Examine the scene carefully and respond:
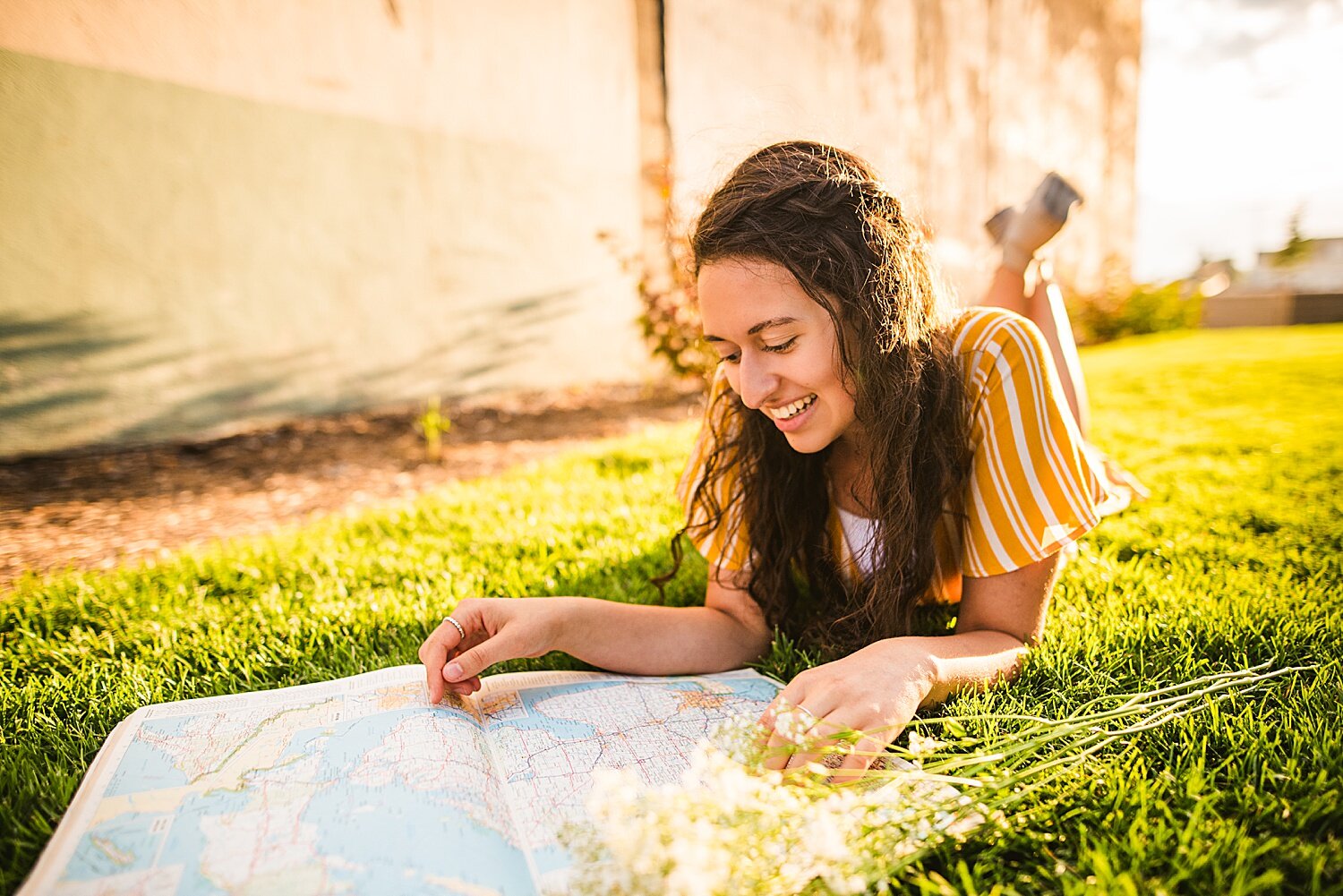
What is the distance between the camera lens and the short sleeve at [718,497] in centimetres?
210

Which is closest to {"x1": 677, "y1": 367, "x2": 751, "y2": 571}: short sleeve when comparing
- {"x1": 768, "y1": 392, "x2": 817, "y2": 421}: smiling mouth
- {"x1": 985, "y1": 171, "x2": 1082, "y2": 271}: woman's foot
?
{"x1": 768, "y1": 392, "x2": 817, "y2": 421}: smiling mouth

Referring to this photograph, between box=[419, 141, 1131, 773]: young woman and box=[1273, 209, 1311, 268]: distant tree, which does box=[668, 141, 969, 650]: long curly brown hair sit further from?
box=[1273, 209, 1311, 268]: distant tree

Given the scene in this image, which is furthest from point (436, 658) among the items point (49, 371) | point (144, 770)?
point (49, 371)

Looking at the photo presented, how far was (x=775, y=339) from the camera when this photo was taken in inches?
65.8

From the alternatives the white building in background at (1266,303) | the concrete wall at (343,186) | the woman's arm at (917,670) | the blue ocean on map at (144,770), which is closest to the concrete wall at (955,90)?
the concrete wall at (343,186)

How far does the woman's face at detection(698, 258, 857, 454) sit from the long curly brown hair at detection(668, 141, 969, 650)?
0.03 meters

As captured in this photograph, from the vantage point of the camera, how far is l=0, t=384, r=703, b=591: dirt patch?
330 cm

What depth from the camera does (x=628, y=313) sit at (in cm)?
728

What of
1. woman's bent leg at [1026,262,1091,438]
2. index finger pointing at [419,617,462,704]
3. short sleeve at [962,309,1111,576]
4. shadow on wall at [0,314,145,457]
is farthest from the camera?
shadow on wall at [0,314,145,457]

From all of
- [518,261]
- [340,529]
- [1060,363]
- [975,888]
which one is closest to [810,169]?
[975,888]

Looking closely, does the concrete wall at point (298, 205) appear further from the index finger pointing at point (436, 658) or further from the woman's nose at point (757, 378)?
the woman's nose at point (757, 378)

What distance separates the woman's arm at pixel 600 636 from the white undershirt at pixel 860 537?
0.92 feet

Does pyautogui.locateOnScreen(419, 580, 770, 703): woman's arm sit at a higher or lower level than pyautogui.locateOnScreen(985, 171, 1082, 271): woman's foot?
lower

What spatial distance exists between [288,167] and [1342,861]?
5.58 meters
